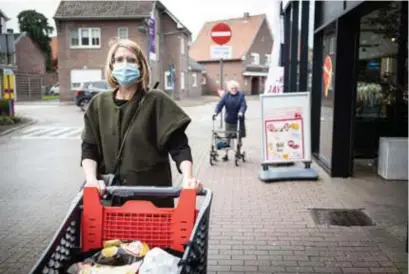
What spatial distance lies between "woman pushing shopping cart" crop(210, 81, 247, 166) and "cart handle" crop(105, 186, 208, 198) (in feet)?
24.3

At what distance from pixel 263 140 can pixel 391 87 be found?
143 inches

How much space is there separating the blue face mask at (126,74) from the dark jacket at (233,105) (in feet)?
25.1

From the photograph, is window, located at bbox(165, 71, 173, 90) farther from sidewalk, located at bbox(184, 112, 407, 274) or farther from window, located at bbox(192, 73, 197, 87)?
sidewalk, located at bbox(184, 112, 407, 274)

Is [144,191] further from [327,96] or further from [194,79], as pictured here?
[194,79]

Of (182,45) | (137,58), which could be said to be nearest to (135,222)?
(137,58)

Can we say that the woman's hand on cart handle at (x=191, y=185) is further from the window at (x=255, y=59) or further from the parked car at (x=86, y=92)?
the window at (x=255, y=59)

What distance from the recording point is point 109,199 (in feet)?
8.89

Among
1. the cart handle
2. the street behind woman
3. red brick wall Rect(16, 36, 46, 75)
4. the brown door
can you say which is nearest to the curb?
the street behind woman

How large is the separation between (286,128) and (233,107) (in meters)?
2.32

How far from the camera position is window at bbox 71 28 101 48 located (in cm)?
3634

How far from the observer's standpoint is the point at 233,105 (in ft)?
34.4

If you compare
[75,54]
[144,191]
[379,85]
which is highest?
[75,54]

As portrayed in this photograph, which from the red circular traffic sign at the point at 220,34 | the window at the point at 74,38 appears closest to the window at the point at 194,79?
the window at the point at 74,38

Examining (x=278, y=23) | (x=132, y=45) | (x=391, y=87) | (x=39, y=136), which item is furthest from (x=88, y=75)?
(x=132, y=45)
